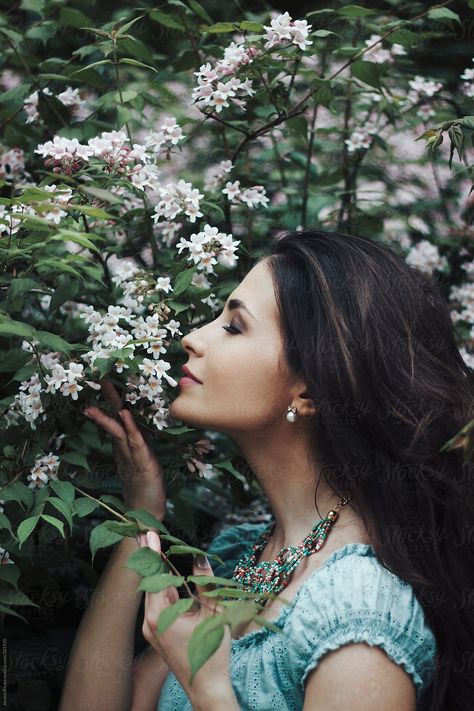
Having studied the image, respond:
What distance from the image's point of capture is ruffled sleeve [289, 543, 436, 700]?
1.38 meters

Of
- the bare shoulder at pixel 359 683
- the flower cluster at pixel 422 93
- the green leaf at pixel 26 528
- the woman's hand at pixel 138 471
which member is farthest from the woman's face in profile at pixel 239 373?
the flower cluster at pixel 422 93

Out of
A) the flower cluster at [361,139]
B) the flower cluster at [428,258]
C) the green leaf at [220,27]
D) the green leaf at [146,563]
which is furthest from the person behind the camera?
the flower cluster at [428,258]

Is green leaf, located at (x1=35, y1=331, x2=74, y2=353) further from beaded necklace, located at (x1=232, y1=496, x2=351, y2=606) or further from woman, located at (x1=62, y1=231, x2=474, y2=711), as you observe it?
beaded necklace, located at (x1=232, y1=496, x2=351, y2=606)

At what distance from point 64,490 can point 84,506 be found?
42 mm

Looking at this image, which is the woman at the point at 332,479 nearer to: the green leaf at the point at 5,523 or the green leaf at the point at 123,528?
the green leaf at the point at 123,528

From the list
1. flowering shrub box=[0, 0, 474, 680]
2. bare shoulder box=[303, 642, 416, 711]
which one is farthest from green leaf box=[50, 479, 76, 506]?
bare shoulder box=[303, 642, 416, 711]

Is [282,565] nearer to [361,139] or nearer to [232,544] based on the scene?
[232,544]

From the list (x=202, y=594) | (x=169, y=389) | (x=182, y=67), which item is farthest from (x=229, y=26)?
(x=202, y=594)

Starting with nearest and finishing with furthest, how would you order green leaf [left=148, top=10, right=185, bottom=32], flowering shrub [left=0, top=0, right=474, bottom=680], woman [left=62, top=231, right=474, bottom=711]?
woman [left=62, top=231, right=474, bottom=711]
flowering shrub [left=0, top=0, right=474, bottom=680]
green leaf [left=148, top=10, right=185, bottom=32]

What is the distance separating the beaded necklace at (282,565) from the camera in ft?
5.28

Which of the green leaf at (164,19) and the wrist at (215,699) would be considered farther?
the green leaf at (164,19)

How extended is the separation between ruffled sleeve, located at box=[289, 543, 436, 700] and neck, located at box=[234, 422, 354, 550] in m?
0.17

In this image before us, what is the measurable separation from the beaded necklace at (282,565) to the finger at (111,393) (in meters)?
0.39

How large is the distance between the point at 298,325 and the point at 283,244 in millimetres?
189
